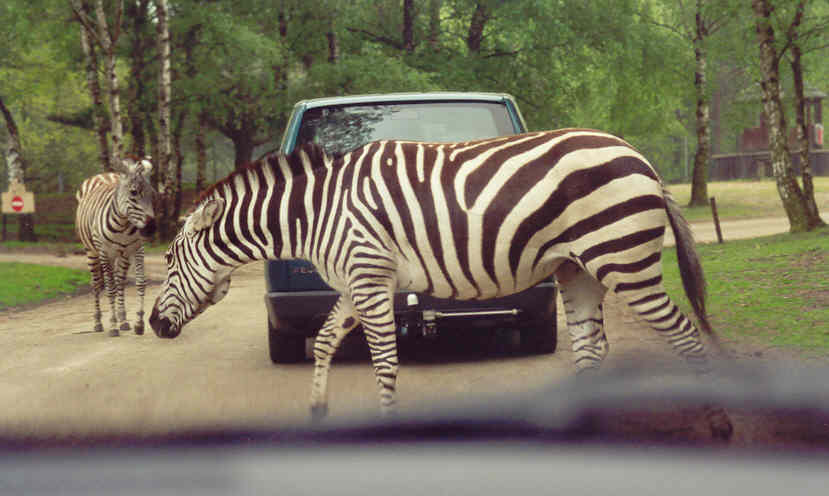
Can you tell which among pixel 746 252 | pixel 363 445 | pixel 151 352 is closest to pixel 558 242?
pixel 363 445

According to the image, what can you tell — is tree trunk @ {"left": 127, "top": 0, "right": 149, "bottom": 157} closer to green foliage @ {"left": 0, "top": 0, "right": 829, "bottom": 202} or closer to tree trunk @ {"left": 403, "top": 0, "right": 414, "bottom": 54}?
green foliage @ {"left": 0, "top": 0, "right": 829, "bottom": 202}

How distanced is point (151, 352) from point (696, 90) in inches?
1026

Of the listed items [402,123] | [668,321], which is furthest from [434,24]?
[668,321]

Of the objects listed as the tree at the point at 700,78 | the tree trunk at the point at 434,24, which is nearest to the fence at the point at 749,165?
the tree at the point at 700,78

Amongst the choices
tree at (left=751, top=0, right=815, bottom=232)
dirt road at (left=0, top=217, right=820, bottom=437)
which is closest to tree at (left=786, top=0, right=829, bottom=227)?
tree at (left=751, top=0, right=815, bottom=232)

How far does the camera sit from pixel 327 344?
18.4 ft

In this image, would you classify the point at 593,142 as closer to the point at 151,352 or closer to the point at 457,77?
the point at 151,352

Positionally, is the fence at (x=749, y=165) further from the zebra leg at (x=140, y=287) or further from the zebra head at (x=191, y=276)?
the zebra head at (x=191, y=276)

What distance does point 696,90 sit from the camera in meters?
30.9

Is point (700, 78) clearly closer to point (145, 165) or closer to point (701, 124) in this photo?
point (701, 124)

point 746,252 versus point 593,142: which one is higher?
point 593,142

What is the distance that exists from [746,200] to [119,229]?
30039 millimetres

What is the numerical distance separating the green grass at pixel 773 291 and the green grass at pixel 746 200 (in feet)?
42.3

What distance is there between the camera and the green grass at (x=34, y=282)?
1402 centimetres
